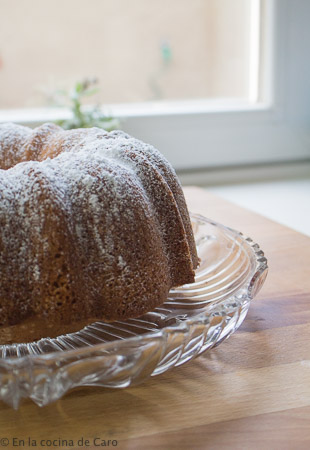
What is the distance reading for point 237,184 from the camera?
5.97ft

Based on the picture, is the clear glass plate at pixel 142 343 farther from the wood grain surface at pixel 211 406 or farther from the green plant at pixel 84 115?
the green plant at pixel 84 115

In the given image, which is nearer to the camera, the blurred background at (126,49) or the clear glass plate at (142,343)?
the clear glass plate at (142,343)

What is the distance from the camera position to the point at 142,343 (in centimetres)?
52

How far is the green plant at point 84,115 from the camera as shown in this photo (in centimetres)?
165

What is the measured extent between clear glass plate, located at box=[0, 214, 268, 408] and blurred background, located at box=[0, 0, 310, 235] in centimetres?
95

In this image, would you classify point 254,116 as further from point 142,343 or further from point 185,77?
point 142,343

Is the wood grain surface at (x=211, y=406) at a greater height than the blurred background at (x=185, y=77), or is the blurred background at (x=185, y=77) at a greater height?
the blurred background at (x=185, y=77)

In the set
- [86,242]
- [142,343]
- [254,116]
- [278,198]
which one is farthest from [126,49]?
[142,343]

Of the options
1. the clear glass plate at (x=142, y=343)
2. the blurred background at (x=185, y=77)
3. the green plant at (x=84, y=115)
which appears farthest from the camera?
the blurred background at (x=185, y=77)

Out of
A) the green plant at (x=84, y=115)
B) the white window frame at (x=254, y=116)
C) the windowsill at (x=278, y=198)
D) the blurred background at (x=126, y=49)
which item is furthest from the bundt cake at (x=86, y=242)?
the blurred background at (x=126, y=49)

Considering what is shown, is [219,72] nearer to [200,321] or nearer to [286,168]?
[286,168]

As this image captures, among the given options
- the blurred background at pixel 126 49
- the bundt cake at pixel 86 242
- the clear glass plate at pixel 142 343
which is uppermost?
the blurred background at pixel 126 49

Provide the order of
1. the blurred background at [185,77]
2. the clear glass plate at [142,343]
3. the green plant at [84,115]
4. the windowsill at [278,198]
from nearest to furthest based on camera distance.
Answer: the clear glass plate at [142,343] → the windowsill at [278,198] → the green plant at [84,115] → the blurred background at [185,77]

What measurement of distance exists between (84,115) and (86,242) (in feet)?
3.69
